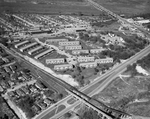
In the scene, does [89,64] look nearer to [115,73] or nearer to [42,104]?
[115,73]

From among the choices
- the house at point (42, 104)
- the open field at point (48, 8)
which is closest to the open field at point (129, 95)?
the house at point (42, 104)

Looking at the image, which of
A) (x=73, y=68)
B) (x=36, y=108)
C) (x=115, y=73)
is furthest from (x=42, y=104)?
(x=115, y=73)

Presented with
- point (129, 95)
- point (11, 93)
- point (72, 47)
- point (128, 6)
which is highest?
point (128, 6)

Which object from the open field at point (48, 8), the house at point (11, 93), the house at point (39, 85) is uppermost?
the open field at point (48, 8)

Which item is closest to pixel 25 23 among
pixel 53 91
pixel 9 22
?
pixel 9 22

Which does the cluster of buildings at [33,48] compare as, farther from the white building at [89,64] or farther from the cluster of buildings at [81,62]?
the white building at [89,64]

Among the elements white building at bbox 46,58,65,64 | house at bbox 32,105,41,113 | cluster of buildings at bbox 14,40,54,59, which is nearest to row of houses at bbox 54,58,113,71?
white building at bbox 46,58,65,64

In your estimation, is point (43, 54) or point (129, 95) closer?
point (129, 95)

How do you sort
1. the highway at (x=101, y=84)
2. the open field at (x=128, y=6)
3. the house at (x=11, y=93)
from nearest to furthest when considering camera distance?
the highway at (x=101, y=84)
the house at (x=11, y=93)
the open field at (x=128, y=6)

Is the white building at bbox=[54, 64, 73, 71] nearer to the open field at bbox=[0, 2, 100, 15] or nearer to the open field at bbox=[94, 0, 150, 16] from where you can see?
the open field at bbox=[0, 2, 100, 15]
